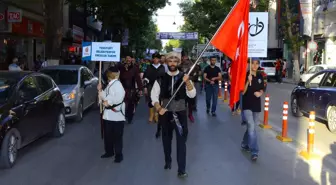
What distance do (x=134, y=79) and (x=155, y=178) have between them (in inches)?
208

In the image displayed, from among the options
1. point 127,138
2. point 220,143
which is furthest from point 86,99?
point 220,143

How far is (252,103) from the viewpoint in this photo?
7.14 m

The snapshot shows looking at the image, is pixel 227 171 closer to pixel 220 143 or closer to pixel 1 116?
pixel 220 143

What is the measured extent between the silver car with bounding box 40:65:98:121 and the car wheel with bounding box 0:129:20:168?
12.4ft

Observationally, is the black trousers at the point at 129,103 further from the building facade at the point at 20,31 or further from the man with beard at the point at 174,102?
the building facade at the point at 20,31

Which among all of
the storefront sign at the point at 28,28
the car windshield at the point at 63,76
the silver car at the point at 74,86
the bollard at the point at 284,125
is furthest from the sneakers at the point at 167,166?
the storefront sign at the point at 28,28

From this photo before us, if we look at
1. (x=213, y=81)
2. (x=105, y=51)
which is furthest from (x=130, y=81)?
(x=213, y=81)

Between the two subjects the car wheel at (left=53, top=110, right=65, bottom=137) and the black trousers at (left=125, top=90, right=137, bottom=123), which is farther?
the black trousers at (left=125, top=90, right=137, bottom=123)

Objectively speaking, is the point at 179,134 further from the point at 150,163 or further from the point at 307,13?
the point at 307,13

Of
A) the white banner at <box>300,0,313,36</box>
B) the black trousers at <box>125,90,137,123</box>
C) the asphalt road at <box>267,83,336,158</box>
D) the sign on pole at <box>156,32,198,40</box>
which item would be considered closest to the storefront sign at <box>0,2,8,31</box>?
the black trousers at <box>125,90,137,123</box>

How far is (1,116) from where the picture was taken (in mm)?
6301

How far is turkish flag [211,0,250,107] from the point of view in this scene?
6.13 meters

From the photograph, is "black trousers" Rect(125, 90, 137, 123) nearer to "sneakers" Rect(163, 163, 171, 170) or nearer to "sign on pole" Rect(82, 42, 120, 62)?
"sign on pole" Rect(82, 42, 120, 62)

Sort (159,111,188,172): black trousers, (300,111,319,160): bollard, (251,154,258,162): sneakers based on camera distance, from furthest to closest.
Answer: (300,111,319,160): bollard, (251,154,258,162): sneakers, (159,111,188,172): black trousers
